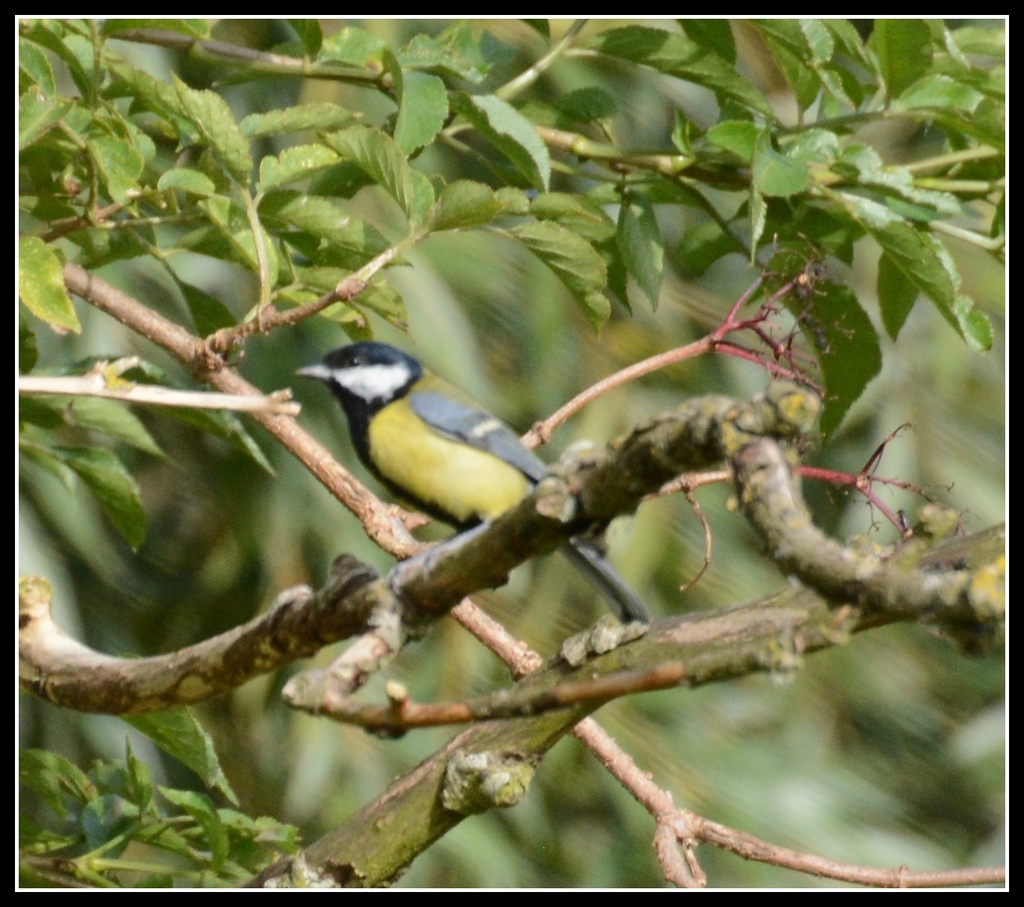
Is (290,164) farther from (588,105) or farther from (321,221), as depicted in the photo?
(588,105)

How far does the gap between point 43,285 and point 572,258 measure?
40 centimetres

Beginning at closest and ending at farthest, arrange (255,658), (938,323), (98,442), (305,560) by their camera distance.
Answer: (255,658) < (98,442) < (305,560) < (938,323)

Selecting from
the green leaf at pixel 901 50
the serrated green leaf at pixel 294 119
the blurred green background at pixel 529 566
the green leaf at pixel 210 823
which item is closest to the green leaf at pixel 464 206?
the serrated green leaf at pixel 294 119

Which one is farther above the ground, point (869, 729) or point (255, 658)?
point (255, 658)

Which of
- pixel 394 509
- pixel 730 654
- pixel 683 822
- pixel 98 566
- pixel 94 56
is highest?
pixel 94 56

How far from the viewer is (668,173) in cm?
111

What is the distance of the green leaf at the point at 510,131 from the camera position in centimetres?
95

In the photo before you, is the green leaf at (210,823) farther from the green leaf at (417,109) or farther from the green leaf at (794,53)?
the green leaf at (794,53)


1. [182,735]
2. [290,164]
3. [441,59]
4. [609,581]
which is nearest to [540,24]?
[441,59]

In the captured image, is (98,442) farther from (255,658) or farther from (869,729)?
(869,729)

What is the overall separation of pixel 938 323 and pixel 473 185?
5.28 ft

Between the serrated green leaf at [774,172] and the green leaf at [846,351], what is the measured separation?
0.18 meters

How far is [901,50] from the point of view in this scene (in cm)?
101

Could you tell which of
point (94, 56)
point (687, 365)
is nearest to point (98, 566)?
point (687, 365)
